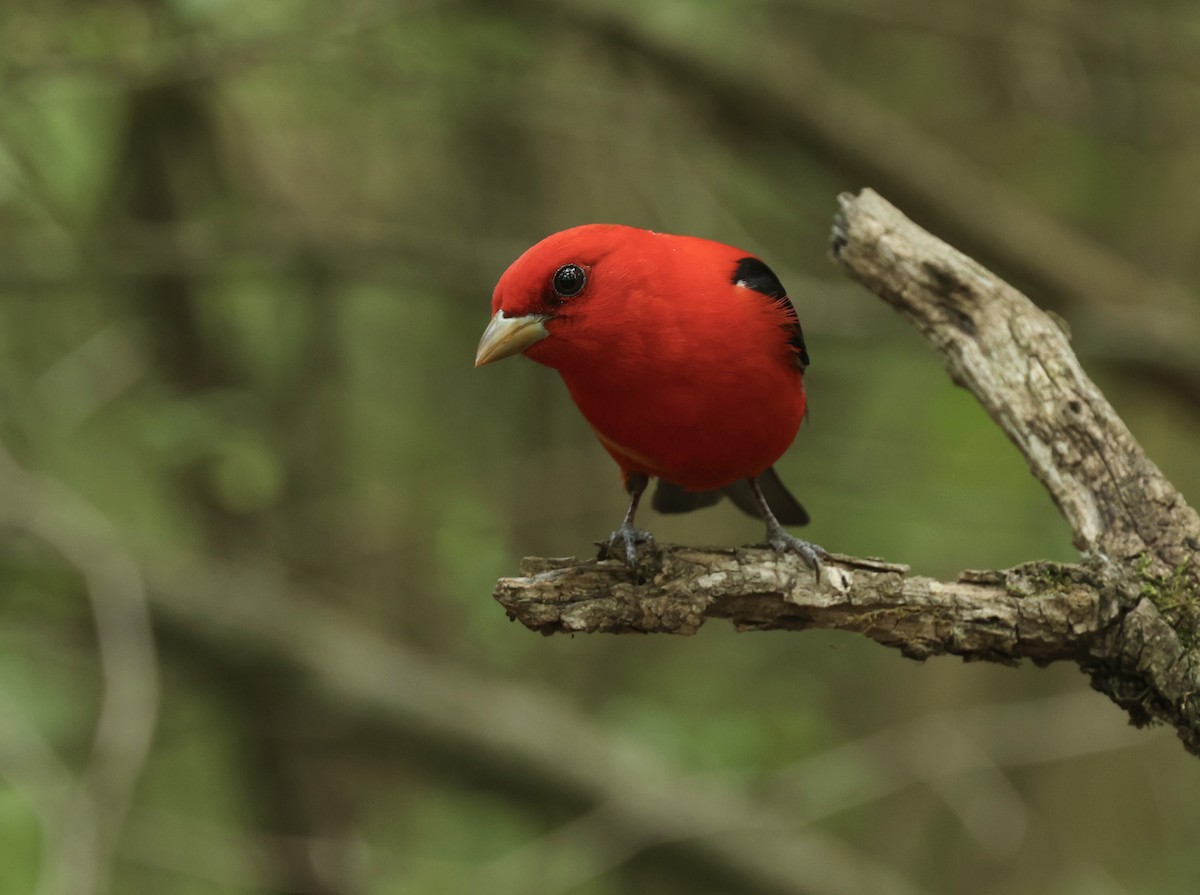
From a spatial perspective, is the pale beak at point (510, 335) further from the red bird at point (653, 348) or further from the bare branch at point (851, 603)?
the bare branch at point (851, 603)

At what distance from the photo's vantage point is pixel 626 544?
11.8 ft

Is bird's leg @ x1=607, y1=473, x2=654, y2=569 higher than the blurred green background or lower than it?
higher

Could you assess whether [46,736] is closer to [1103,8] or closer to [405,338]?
[405,338]

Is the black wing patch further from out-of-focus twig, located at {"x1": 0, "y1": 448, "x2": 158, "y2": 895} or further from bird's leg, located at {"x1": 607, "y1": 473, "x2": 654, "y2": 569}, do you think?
out-of-focus twig, located at {"x1": 0, "y1": 448, "x2": 158, "y2": 895}

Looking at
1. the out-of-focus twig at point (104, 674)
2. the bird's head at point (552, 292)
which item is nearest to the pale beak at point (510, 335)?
the bird's head at point (552, 292)

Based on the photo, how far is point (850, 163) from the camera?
7.05m

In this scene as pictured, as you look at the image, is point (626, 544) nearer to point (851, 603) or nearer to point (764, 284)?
point (851, 603)

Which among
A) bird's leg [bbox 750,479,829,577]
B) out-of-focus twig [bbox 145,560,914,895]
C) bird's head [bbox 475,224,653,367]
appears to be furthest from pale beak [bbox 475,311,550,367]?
out-of-focus twig [bbox 145,560,914,895]

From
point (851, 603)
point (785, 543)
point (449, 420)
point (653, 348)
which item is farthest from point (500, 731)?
point (851, 603)

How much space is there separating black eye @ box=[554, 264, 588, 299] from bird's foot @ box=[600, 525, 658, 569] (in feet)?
2.32

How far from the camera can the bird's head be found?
3.64 meters

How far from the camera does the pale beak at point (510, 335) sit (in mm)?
3559

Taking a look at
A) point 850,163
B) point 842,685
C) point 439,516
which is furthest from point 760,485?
point 842,685

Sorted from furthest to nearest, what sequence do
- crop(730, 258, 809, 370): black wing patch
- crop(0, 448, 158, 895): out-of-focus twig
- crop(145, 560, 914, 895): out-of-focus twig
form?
crop(145, 560, 914, 895): out-of-focus twig
crop(0, 448, 158, 895): out-of-focus twig
crop(730, 258, 809, 370): black wing patch
